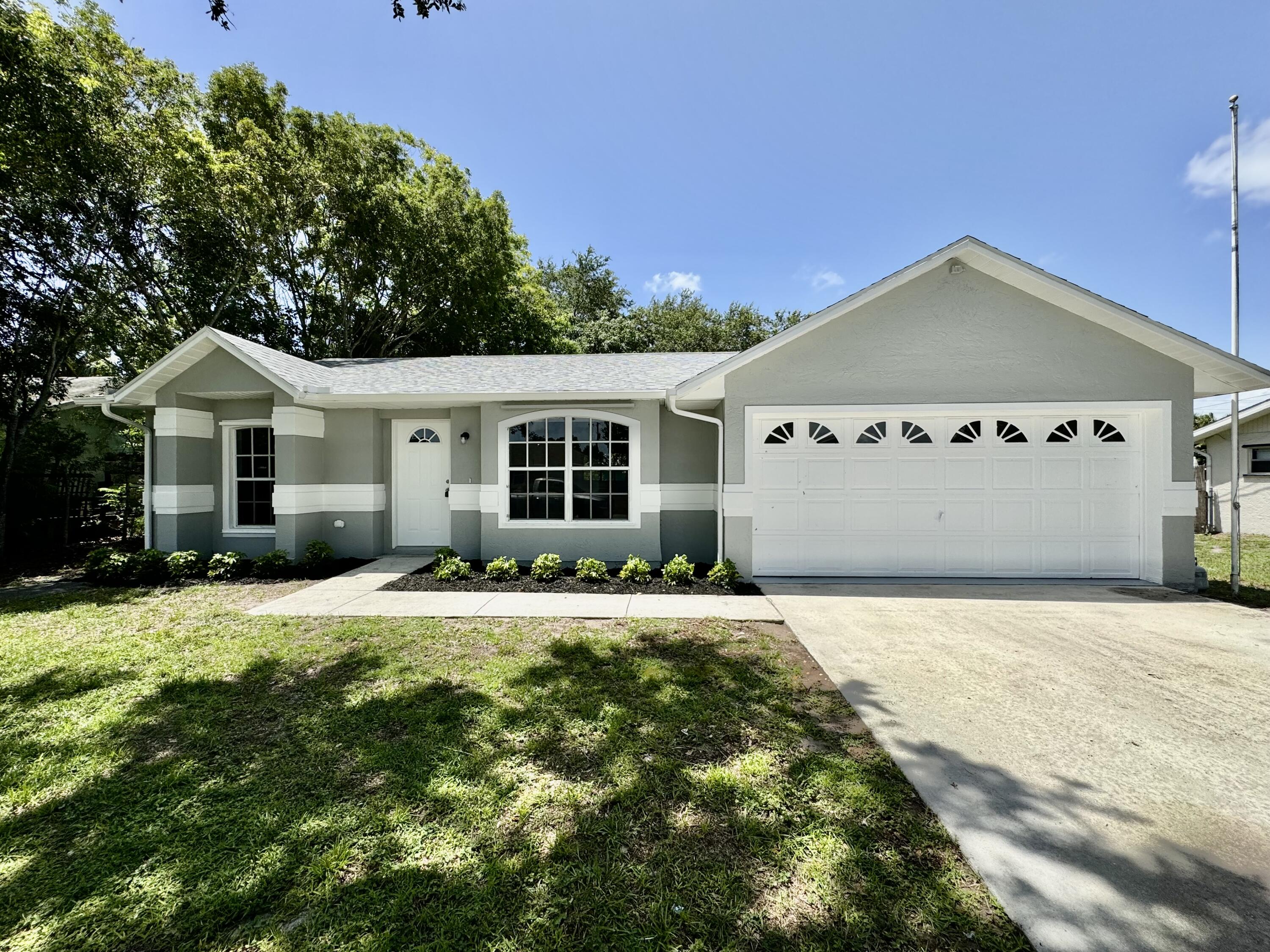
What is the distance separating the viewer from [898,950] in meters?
1.79

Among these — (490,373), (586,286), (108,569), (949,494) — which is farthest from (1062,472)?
(586,286)

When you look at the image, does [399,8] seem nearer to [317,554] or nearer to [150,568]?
[317,554]

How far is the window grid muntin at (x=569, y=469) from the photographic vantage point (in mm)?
8469

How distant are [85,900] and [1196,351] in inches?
441

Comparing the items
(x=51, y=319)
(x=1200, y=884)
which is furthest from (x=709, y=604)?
(x=51, y=319)

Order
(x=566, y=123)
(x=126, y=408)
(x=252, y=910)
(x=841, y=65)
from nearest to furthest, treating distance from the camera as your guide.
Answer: (x=252, y=910)
(x=841, y=65)
(x=126, y=408)
(x=566, y=123)

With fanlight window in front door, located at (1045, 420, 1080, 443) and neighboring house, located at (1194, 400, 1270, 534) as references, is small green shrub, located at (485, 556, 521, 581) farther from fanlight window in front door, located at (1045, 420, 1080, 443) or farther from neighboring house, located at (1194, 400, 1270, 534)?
neighboring house, located at (1194, 400, 1270, 534)

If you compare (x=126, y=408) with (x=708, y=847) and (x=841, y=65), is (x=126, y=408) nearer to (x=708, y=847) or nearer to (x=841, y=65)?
(x=708, y=847)

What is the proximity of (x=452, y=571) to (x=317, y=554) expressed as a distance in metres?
2.75

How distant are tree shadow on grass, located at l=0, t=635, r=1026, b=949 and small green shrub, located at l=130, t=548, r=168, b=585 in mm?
5771

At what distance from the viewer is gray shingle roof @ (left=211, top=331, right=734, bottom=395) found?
827 cm

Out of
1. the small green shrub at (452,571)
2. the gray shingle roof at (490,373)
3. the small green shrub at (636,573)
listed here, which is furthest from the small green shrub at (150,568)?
the small green shrub at (636,573)

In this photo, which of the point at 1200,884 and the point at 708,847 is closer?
the point at 1200,884

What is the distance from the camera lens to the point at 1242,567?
8.63 metres
